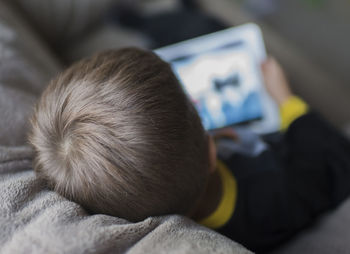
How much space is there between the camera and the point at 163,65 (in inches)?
19.8

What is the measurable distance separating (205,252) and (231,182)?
0.27m

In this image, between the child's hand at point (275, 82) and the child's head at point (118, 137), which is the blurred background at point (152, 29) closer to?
the child's hand at point (275, 82)

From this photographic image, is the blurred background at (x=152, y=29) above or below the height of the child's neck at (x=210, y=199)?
above

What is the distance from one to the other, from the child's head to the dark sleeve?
0.19m

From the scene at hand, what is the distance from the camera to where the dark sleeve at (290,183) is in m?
0.62

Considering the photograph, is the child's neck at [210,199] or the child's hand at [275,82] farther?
the child's hand at [275,82]

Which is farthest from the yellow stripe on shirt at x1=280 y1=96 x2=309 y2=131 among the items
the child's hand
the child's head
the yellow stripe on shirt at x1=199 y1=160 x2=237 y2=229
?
the child's head

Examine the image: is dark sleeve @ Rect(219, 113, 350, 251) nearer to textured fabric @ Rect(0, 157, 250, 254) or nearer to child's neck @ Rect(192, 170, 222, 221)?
child's neck @ Rect(192, 170, 222, 221)

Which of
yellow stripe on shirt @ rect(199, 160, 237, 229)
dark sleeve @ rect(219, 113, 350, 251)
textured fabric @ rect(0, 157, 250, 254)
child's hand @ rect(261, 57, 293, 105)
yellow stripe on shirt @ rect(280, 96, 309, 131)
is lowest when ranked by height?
dark sleeve @ rect(219, 113, 350, 251)

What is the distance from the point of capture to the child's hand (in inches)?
32.4

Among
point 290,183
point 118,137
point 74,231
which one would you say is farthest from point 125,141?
point 290,183

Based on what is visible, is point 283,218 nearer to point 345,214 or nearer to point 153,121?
point 345,214

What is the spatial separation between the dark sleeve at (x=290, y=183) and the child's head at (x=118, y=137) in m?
0.19

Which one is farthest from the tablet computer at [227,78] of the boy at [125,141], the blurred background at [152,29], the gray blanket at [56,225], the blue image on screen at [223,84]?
the gray blanket at [56,225]
